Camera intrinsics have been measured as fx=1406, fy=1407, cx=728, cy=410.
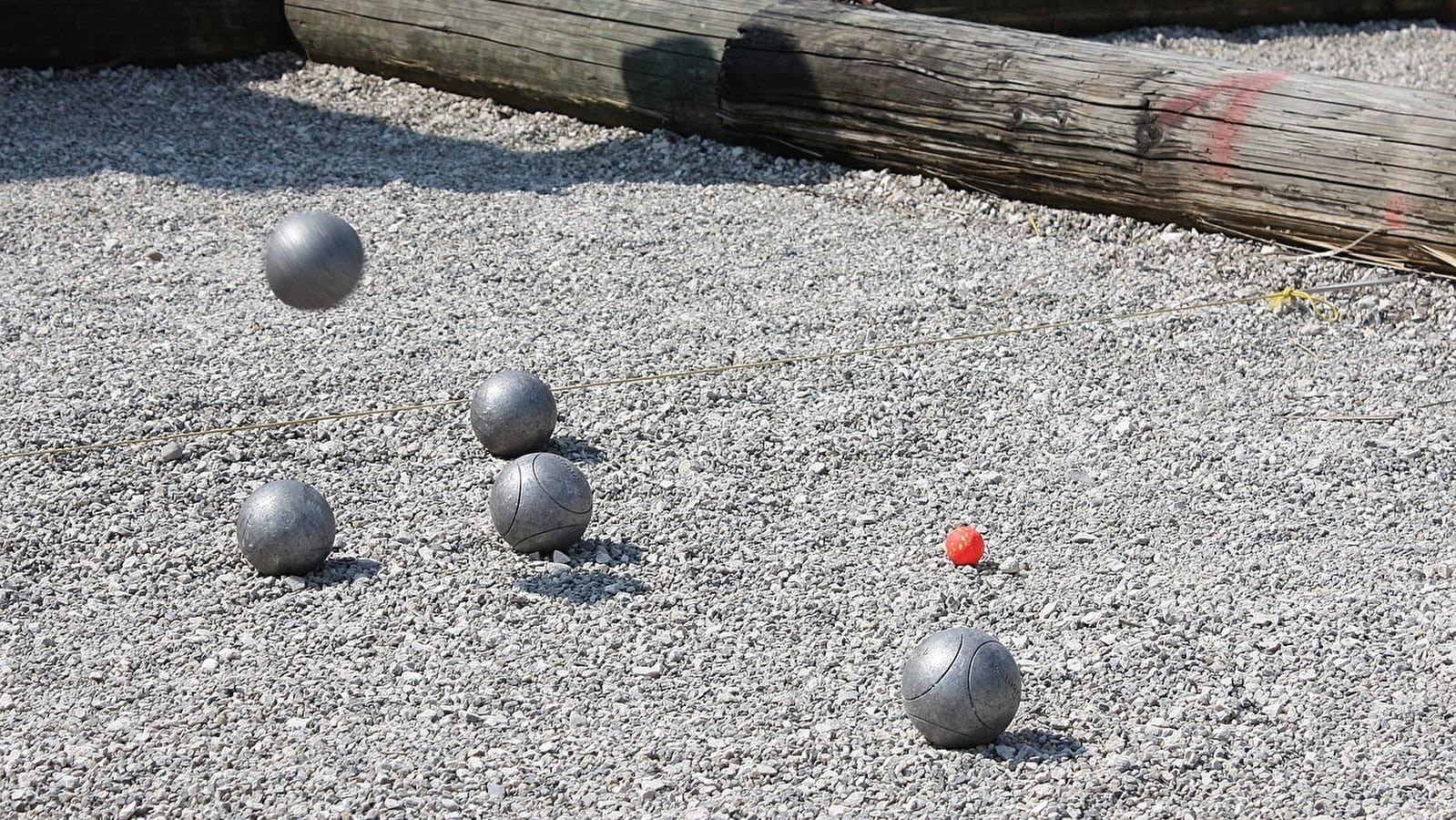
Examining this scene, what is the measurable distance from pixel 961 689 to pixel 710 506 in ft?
5.37

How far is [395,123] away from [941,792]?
696 centimetres

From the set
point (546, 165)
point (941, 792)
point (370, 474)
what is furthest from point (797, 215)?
point (941, 792)

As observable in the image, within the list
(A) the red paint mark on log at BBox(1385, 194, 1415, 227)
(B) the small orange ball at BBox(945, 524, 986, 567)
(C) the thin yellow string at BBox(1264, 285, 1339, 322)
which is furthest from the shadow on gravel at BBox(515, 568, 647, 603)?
(A) the red paint mark on log at BBox(1385, 194, 1415, 227)

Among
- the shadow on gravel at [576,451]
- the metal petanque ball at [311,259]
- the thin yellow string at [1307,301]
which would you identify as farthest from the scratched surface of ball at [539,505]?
the thin yellow string at [1307,301]

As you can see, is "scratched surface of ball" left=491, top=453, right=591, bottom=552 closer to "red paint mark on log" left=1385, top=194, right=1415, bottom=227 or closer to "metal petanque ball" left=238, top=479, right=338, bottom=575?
"metal petanque ball" left=238, top=479, right=338, bottom=575

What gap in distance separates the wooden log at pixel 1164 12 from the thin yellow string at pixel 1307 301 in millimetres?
5249

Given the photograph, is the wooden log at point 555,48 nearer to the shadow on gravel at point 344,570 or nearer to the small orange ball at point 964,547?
the small orange ball at point 964,547

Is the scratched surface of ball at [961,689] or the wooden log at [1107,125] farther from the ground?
the wooden log at [1107,125]

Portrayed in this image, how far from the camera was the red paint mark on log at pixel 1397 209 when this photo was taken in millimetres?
6684

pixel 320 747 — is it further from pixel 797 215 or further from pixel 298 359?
pixel 797 215

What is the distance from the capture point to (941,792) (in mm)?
3592

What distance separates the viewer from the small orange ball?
466 cm

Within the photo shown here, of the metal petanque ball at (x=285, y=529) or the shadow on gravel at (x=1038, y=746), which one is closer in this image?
the shadow on gravel at (x=1038, y=746)

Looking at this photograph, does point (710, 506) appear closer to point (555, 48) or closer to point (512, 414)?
point (512, 414)
